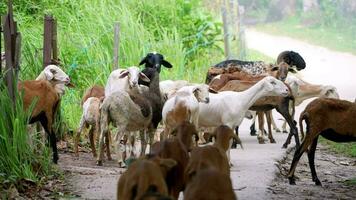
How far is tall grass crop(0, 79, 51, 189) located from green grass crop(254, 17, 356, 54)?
26.2m

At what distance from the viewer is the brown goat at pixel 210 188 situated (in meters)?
6.12

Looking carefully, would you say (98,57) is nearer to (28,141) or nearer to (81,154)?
Result: (81,154)

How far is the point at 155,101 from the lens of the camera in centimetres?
1259

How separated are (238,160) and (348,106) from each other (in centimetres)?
208

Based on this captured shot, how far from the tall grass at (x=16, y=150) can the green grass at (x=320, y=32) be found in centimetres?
2617

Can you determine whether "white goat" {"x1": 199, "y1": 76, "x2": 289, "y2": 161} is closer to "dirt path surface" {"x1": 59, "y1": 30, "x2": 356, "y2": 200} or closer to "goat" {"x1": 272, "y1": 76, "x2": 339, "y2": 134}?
"dirt path surface" {"x1": 59, "y1": 30, "x2": 356, "y2": 200}

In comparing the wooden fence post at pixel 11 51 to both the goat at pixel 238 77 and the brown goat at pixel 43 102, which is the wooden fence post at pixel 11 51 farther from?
the goat at pixel 238 77

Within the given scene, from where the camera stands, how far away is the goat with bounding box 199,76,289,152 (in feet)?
41.8

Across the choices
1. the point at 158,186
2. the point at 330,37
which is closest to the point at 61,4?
the point at 158,186

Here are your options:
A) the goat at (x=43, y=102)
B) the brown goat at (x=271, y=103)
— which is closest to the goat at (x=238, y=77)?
the brown goat at (x=271, y=103)

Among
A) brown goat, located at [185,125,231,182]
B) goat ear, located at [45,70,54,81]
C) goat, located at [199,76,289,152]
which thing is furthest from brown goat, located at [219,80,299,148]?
brown goat, located at [185,125,231,182]

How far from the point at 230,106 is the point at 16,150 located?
152 inches

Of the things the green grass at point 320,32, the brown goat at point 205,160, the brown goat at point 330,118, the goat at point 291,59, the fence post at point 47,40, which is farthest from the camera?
the green grass at point 320,32

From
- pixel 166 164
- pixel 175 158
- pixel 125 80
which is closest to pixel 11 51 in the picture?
pixel 125 80
